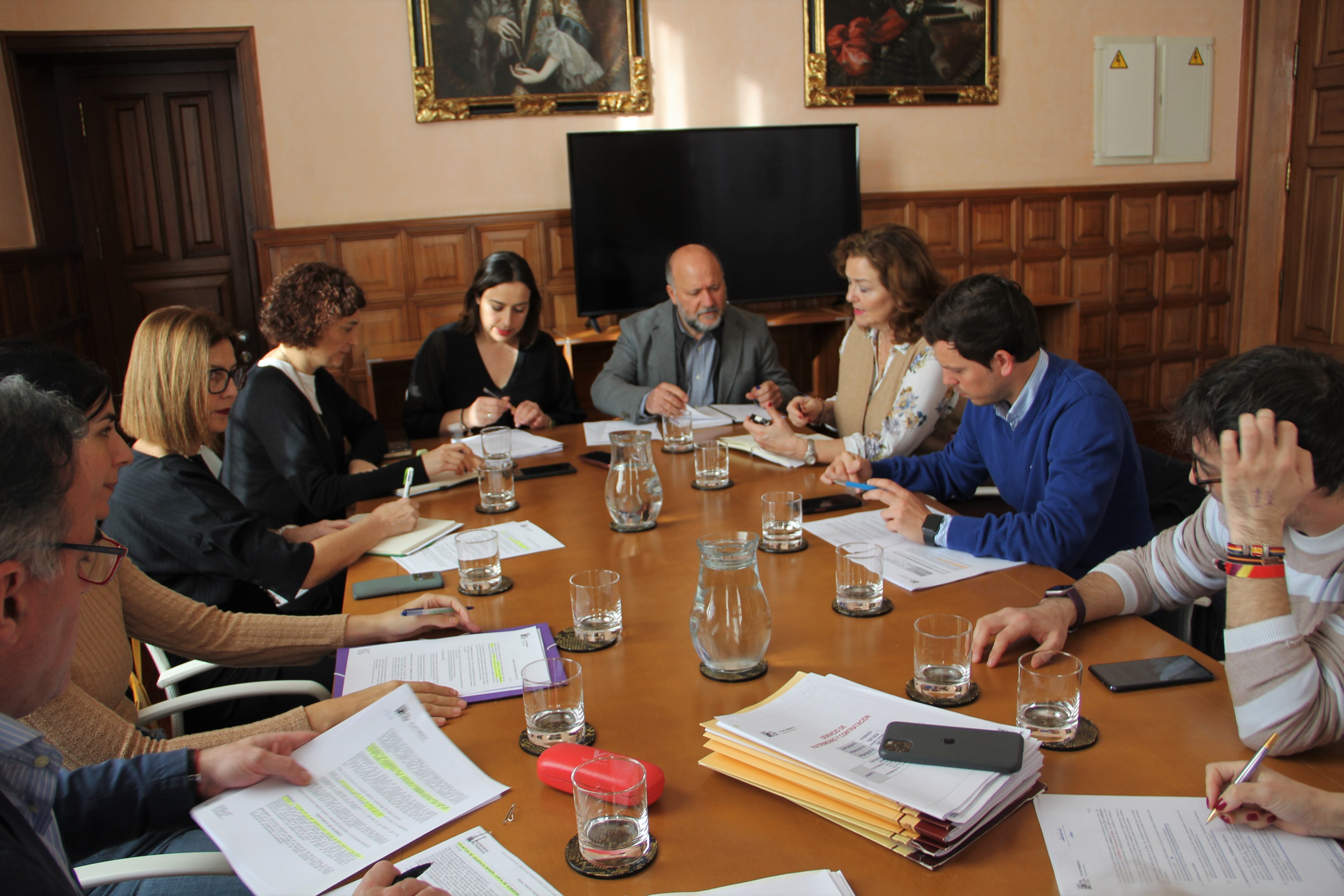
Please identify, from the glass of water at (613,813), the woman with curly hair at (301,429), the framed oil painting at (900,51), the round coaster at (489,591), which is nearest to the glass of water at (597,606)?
the round coaster at (489,591)

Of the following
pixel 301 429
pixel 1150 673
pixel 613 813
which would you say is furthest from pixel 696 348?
pixel 613 813

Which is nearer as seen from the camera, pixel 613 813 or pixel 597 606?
pixel 613 813

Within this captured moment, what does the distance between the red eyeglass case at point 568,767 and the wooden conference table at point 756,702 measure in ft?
0.06

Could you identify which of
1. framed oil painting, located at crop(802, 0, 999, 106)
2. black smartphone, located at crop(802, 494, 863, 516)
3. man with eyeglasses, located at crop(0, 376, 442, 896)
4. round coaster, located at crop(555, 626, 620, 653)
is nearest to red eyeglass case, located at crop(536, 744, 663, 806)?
man with eyeglasses, located at crop(0, 376, 442, 896)

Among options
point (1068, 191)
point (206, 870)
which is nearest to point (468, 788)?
point (206, 870)

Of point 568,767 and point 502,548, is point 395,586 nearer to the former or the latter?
point 502,548

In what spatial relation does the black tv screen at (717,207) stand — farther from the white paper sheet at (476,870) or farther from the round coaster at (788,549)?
the white paper sheet at (476,870)

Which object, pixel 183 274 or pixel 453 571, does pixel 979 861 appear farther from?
pixel 183 274

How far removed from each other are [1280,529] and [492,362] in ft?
9.90

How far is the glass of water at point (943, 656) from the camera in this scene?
1.38 m

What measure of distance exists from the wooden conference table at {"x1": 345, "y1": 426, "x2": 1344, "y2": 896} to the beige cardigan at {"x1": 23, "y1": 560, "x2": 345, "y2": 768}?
0.50 feet

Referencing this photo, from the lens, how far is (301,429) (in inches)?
111

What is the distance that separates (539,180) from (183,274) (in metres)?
1.96

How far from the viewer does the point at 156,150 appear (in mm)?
5117
